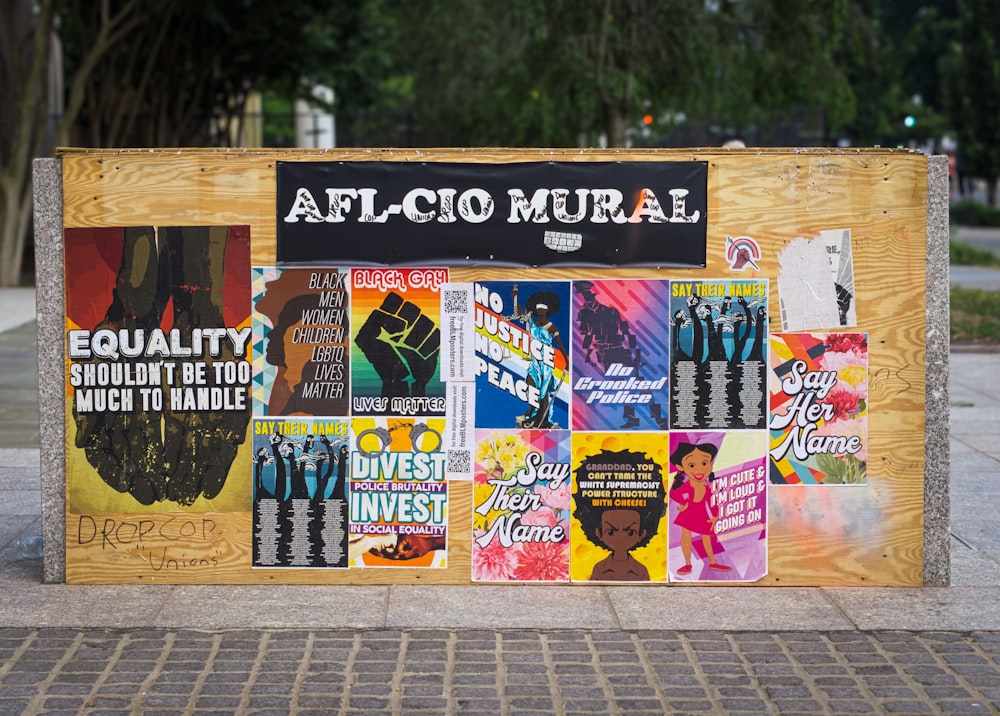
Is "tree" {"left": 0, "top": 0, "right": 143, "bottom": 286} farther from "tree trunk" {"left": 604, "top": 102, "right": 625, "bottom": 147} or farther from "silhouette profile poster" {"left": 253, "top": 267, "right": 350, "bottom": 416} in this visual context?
"silhouette profile poster" {"left": 253, "top": 267, "right": 350, "bottom": 416}

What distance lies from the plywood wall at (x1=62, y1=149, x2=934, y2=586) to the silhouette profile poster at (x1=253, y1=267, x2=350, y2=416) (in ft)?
0.52

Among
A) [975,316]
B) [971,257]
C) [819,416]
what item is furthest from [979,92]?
[819,416]

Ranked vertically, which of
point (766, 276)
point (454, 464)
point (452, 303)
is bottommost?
point (454, 464)

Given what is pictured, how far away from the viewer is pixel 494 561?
20.6 feet

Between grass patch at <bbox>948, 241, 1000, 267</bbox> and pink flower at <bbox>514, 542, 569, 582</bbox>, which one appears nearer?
pink flower at <bbox>514, 542, 569, 582</bbox>

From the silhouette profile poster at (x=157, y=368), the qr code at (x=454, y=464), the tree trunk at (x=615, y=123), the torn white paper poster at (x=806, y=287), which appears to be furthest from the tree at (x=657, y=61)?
the qr code at (x=454, y=464)

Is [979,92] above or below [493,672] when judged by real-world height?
above

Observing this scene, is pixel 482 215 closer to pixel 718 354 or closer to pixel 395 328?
pixel 395 328

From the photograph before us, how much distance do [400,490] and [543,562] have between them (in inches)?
29.3

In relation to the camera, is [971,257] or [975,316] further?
[971,257]

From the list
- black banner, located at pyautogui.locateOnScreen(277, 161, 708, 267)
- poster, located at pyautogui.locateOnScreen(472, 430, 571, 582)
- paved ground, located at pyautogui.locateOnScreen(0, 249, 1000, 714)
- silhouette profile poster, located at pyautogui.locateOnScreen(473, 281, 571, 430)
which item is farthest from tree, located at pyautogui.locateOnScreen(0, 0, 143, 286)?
poster, located at pyautogui.locateOnScreen(472, 430, 571, 582)

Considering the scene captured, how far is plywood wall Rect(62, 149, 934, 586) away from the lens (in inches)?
242

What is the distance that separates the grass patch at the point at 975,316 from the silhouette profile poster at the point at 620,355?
10.5 m

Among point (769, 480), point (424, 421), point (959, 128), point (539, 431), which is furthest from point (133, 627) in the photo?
point (959, 128)
